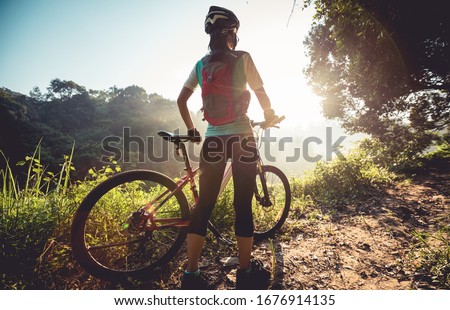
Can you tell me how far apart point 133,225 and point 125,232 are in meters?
0.47

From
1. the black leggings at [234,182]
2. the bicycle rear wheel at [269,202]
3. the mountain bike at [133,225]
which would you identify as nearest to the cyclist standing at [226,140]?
the black leggings at [234,182]

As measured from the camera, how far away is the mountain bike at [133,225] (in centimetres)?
194

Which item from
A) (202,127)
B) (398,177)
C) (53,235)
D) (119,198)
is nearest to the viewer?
(53,235)

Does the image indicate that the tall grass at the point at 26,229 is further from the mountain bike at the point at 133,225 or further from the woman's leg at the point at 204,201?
the woman's leg at the point at 204,201

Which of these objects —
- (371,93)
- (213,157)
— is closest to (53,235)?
(213,157)

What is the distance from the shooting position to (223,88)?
74.8 inches

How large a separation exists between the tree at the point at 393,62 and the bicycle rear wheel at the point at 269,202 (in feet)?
15.5

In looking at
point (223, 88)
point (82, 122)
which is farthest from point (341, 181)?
point (82, 122)

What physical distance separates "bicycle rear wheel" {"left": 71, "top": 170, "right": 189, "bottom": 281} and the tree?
597 cm

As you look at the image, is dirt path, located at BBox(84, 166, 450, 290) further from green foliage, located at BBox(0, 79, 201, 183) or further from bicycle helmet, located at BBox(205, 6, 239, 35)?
green foliage, located at BBox(0, 79, 201, 183)

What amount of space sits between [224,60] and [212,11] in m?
0.61

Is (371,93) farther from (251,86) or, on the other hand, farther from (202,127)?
(202,127)

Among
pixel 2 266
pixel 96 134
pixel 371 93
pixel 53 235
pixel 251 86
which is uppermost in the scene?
pixel 96 134
